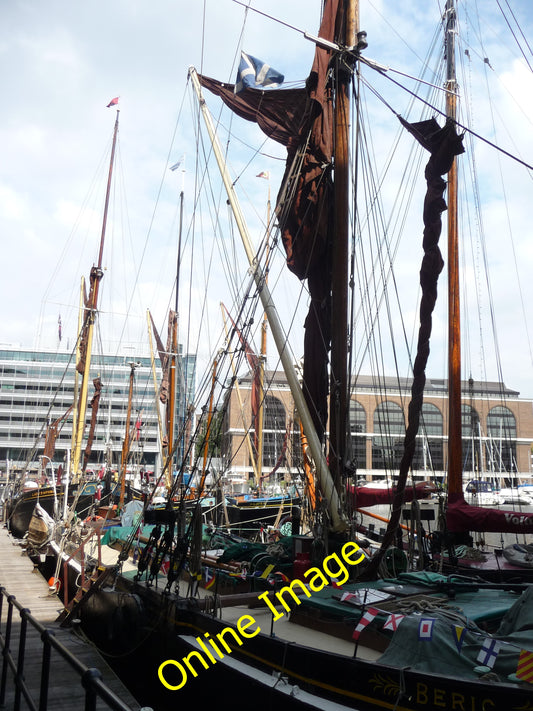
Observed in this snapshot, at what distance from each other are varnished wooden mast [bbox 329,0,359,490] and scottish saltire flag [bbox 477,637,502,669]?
184 inches

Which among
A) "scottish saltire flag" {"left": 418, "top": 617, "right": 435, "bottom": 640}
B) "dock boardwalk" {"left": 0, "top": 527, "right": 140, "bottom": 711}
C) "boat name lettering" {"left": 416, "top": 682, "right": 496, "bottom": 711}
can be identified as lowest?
"dock boardwalk" {"left": 0, "top": 527, "right": 140, "bottom": 711}

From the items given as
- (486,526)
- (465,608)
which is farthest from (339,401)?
(465,608)

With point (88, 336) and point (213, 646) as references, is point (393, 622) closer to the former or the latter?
point (213, 646)

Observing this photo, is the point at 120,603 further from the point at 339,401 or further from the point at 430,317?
the point at 430,317

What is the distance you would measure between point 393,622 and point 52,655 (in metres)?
6.65

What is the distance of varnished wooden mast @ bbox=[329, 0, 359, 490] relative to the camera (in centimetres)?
1070

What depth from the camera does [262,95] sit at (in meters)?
14.2

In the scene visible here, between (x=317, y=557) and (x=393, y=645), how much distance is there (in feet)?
12.2

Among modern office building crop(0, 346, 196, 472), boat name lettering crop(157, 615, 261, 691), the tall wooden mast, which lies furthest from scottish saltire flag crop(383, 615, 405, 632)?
modern office building crop(0, 346, 196, 472)

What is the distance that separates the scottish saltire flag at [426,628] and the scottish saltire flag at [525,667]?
0.85 meters

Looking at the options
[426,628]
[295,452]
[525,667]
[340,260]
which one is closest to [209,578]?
[426,628]

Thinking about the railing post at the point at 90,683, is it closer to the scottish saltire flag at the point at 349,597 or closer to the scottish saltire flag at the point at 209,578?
the scottish saltire flag at the point at 349,597

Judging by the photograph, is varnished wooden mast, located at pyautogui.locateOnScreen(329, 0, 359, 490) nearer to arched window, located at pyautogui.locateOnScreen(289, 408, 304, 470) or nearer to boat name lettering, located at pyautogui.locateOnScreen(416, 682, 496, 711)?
arched window, located at pyautogui.locateOnScreen(289, 408, 304, 470)

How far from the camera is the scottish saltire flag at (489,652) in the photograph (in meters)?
5.49
